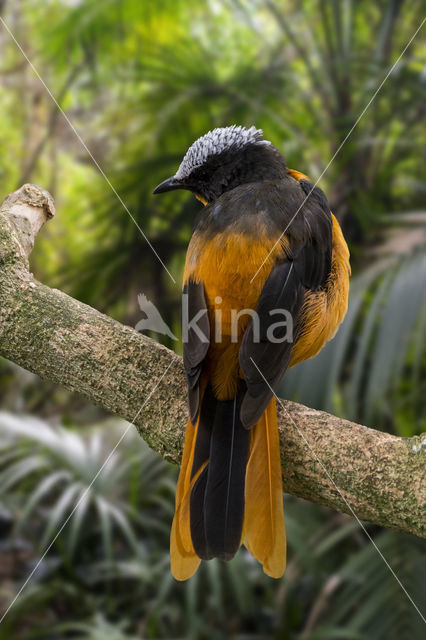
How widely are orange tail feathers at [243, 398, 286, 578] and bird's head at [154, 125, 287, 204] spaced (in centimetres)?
83

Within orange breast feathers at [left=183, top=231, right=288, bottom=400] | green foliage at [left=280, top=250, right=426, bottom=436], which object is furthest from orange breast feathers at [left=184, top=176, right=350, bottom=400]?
green foliage at [left=280, top=250, right=426, bottom=436]

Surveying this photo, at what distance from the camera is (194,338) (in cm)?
144

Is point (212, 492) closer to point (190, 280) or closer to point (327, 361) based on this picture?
point (190, 280)

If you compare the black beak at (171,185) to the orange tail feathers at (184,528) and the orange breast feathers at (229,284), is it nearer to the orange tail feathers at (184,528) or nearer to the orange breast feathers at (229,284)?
the orange breast feathers at (229,284)

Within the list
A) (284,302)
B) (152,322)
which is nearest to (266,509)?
(284,302)

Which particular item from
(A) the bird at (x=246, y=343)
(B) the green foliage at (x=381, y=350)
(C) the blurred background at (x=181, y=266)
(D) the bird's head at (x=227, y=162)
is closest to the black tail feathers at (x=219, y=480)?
(A) the bird at (x=246, y=343)

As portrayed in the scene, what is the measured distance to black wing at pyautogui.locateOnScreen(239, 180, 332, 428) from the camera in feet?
4.49

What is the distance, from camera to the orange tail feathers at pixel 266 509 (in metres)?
1.35

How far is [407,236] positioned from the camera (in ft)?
9.59

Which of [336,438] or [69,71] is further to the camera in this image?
[69,71]

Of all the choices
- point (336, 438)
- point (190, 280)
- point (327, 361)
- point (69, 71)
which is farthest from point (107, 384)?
point (69, 71)

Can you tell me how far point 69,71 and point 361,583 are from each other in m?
3.17

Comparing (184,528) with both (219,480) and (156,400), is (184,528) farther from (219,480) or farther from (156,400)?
(156,400)

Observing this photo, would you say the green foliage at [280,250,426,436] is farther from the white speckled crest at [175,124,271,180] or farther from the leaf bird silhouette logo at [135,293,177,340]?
the white speckled crest at [175,124,271,180]
